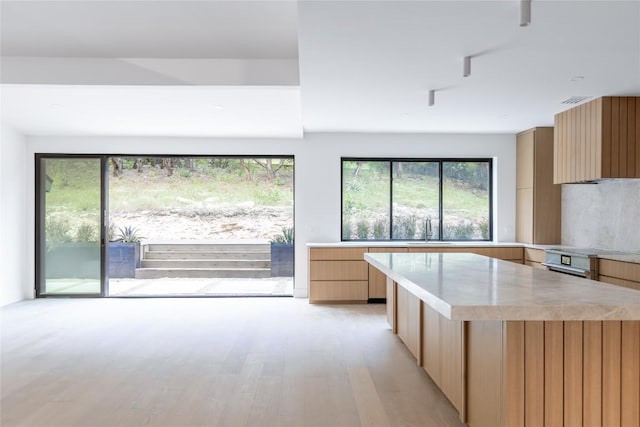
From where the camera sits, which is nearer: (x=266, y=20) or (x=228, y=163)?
(x=266, y=20)

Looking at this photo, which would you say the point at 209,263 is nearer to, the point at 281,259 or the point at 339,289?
the point at 281,259

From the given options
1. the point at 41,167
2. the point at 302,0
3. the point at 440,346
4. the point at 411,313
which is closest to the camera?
the point at 302,0

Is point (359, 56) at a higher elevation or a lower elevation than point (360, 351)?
higher

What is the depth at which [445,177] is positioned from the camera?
7402 mm

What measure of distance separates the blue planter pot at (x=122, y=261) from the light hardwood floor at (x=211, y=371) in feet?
12.7

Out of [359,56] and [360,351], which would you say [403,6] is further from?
[360,351]

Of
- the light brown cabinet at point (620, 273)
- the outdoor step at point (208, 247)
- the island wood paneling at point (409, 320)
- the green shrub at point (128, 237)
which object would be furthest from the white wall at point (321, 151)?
the outdoor step at point (208, 247)

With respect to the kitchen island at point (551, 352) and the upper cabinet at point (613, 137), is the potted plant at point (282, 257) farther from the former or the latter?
the kitchen island at point (551, 352)

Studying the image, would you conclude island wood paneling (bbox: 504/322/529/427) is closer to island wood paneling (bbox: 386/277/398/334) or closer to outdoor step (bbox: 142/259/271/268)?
island wood paneling (bbox: 386/277/398/334)

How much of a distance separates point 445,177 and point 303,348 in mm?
4042

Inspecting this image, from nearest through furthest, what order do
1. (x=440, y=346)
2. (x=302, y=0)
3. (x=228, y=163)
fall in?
1. (x=302, y=0)
2. (x=440, y=346)
3. (x=228, y=163)

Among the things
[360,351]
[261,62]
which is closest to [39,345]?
[360,351]

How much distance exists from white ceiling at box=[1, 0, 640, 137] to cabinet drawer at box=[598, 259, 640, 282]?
64.6 inches

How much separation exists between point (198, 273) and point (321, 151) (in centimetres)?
464
